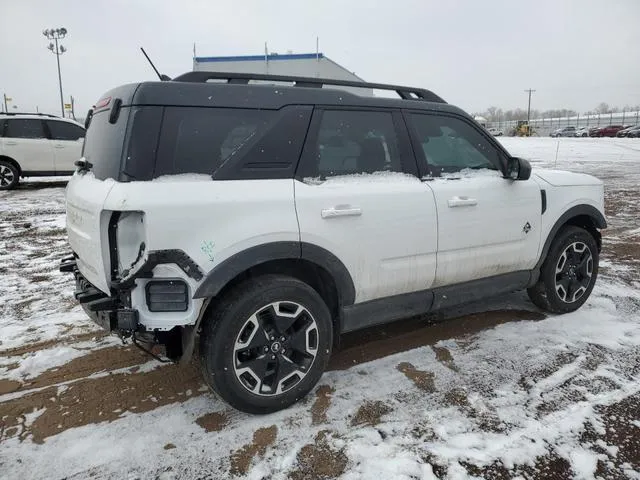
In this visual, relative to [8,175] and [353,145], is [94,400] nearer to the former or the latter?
[353,145]

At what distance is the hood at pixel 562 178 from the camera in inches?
165

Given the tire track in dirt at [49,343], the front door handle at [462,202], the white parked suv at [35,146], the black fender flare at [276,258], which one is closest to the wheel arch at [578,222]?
the front door handle at [462,202]

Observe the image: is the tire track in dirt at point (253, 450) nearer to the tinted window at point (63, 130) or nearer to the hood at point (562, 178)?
the hood at point (562, 178)

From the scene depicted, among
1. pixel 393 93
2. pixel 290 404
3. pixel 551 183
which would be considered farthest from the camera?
pixel 551 183

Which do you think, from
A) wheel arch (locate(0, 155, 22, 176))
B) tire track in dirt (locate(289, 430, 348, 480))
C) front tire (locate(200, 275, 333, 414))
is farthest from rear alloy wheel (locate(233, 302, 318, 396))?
wheel arch (locate(0, 155, 22, 176))

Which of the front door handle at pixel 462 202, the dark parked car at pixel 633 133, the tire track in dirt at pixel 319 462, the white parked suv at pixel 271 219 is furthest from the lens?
the dark parked car at pixel 633 133

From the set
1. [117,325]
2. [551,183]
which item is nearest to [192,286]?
[117,325]

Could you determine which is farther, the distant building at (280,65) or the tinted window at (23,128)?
the tinted window at (23,128)

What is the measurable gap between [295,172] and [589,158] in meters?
25.9

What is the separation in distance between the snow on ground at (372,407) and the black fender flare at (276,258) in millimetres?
714

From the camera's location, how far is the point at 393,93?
374cm

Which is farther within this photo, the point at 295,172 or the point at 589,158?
the point at 589,158

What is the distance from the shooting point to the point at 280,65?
10156 mm

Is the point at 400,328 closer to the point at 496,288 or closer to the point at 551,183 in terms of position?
the point at 496,288
